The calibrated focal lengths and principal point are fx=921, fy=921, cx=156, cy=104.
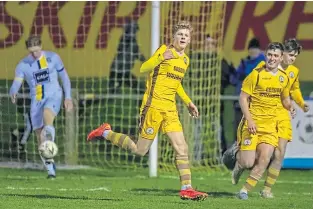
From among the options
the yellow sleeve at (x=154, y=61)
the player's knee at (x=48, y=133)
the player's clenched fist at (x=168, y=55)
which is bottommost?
the player's knee at (x=48, y=133)

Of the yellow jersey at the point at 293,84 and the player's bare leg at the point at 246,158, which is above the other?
the yellow jersey at the point at 293,84

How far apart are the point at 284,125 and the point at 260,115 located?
386mm

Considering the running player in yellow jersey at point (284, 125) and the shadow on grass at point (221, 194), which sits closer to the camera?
the running player in yellow jersey at point (284, 125)

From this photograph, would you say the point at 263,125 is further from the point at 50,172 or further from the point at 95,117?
the point at 95,117

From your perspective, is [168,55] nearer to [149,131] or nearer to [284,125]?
[149,131]

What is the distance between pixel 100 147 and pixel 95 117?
0.53 m

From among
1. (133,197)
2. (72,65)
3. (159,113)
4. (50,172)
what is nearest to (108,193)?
(133,197)

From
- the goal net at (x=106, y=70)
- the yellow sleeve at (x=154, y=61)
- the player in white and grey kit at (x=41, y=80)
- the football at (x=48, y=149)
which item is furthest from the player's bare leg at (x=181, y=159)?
the goal net at (x=106, y=70)

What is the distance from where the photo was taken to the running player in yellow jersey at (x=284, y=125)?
1063cm

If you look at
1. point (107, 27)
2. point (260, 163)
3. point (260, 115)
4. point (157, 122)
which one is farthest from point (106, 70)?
point (157, 122)

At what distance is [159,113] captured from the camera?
9688mm

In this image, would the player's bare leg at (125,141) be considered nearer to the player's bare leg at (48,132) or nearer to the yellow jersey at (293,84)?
the yellow jersey at (293,84)

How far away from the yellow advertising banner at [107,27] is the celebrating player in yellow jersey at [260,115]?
583 centimetres

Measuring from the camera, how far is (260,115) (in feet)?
34.2
